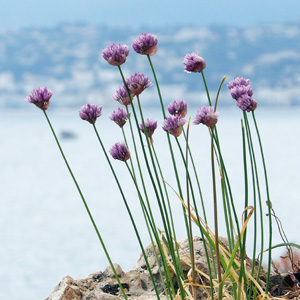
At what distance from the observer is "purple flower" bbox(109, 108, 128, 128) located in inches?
55.3

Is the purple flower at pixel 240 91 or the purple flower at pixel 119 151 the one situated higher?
the purple flower at pixel 240 91

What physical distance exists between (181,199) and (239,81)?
0.40 metres

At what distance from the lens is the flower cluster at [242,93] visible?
4.25 ft

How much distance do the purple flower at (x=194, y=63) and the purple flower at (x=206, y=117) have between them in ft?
0.63

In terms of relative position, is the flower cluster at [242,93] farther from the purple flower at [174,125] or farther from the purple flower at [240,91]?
the purple flower at [174,125]

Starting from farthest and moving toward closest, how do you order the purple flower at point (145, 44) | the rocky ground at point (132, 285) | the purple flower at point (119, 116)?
the rocky ground at point (132, 285) → the purple flower at point (119, 116) → the purple flower at point (145, 44)

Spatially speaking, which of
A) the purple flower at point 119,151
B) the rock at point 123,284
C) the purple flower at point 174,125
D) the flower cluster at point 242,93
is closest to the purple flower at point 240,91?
the flower cluster at point 242,93

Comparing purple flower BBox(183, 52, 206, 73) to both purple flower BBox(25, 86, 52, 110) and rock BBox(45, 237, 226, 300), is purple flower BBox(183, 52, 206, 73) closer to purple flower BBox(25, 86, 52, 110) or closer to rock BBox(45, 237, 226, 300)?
purple flower BBox(25, 86, 52, 110)

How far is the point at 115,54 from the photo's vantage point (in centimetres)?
124

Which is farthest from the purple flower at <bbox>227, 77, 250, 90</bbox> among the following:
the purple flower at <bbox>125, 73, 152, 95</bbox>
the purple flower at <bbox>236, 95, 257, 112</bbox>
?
the purple flower at <bbox>125, 73, 152, 95</bbox>

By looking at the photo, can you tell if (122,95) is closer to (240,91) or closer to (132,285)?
(240,91)

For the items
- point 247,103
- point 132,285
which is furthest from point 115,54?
point 132,285

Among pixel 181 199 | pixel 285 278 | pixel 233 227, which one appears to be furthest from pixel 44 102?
pixel 285 278

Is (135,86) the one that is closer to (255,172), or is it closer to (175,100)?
(175,100)
